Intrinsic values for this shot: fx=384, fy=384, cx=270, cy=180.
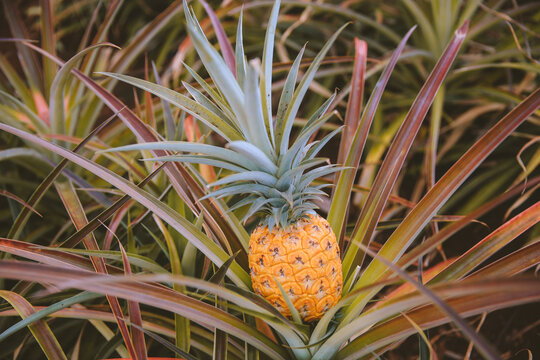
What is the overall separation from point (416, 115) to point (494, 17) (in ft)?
2.79

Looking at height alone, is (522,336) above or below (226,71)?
below

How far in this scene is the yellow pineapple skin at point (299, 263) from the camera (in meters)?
0.60

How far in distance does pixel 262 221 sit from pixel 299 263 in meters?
0.10

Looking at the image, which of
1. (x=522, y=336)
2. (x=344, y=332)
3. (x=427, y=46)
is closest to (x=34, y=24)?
(x=427, y=46)

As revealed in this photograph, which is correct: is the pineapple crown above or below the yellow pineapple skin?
above

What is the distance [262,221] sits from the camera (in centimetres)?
65

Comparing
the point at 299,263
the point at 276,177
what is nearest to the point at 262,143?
the point at 276,177

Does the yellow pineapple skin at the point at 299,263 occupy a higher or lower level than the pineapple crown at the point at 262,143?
lower

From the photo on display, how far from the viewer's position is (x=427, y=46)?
1.36 metres

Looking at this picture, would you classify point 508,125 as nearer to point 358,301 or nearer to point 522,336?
point 358,301

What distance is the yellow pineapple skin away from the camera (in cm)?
60

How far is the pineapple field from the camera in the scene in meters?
0.55

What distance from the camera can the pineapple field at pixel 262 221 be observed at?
0.55 m

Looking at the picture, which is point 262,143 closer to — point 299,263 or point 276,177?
point 276,177
